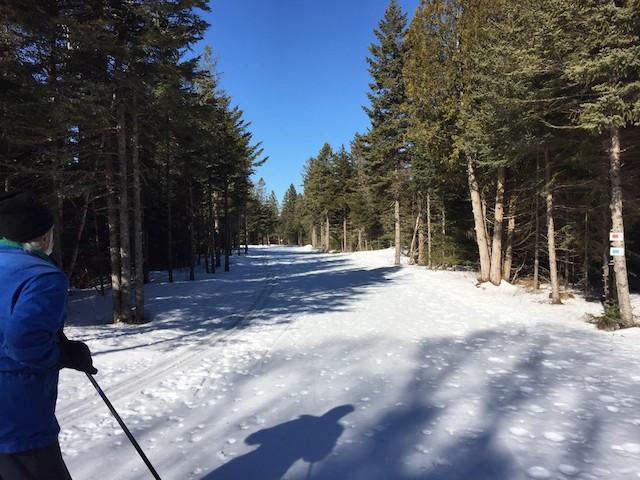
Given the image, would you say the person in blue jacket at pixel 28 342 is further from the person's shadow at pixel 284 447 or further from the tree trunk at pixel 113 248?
the tree trunk at pixel 113 248

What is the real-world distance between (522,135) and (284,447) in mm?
11744

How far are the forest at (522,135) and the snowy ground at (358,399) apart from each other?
411 cm

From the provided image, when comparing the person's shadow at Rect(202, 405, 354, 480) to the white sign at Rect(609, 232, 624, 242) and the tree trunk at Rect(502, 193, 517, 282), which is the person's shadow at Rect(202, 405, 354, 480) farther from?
the tree trunk at Rect(502, 193, 517, 282)

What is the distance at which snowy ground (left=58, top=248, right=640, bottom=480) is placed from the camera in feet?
12.9

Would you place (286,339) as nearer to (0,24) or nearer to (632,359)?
(632,359)

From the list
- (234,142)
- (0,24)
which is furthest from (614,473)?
(234,142)

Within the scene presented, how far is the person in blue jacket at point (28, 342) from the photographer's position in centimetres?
198

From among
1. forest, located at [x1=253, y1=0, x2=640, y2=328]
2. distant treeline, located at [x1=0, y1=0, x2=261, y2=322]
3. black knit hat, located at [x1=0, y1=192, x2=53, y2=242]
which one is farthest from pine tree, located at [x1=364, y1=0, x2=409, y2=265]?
black knit hat, located at [x1=0, y1=192, x2=53, y2=242]

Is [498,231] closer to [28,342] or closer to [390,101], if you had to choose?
[390,101]

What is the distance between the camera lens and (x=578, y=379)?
6.41 m

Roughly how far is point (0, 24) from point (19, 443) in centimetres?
A: 1059

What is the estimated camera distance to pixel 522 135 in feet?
41.8

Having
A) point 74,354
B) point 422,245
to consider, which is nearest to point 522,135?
point 74,354

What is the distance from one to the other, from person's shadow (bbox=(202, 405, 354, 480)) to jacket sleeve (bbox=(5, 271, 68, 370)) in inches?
87.8
